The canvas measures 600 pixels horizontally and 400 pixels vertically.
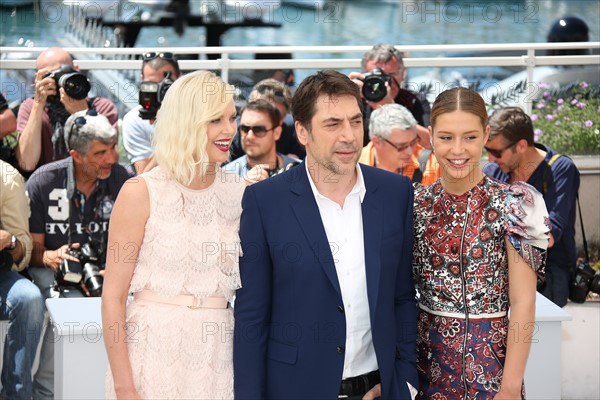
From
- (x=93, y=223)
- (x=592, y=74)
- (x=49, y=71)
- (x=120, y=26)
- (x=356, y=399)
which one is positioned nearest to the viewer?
(x=356, y=399)

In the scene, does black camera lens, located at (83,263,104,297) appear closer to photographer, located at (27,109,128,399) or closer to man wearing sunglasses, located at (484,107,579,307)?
photographer, located at (27,109,128,399)

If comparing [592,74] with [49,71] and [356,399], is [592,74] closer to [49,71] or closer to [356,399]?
[49,71]

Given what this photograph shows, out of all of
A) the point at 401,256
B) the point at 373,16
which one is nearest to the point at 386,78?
the point at 401,256

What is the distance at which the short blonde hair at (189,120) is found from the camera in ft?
11.1

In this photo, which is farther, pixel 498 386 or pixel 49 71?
pixel 49 71

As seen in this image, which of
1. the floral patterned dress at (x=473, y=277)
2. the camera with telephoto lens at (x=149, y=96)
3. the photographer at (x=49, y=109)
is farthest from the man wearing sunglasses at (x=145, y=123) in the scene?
the floral patterned dress at (x=473, y=277)

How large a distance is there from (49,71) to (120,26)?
1879 cm

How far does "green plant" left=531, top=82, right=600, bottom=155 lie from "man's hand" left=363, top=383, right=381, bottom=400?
4.65 metres

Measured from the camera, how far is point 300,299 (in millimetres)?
3186

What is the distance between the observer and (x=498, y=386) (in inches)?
131

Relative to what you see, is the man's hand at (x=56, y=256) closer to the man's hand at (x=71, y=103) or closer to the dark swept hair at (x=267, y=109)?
the man's hand at (x=71, y=103)

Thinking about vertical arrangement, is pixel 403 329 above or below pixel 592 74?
below

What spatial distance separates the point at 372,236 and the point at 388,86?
3.40m

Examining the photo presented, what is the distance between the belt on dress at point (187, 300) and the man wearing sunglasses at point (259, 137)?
98.3 inches
